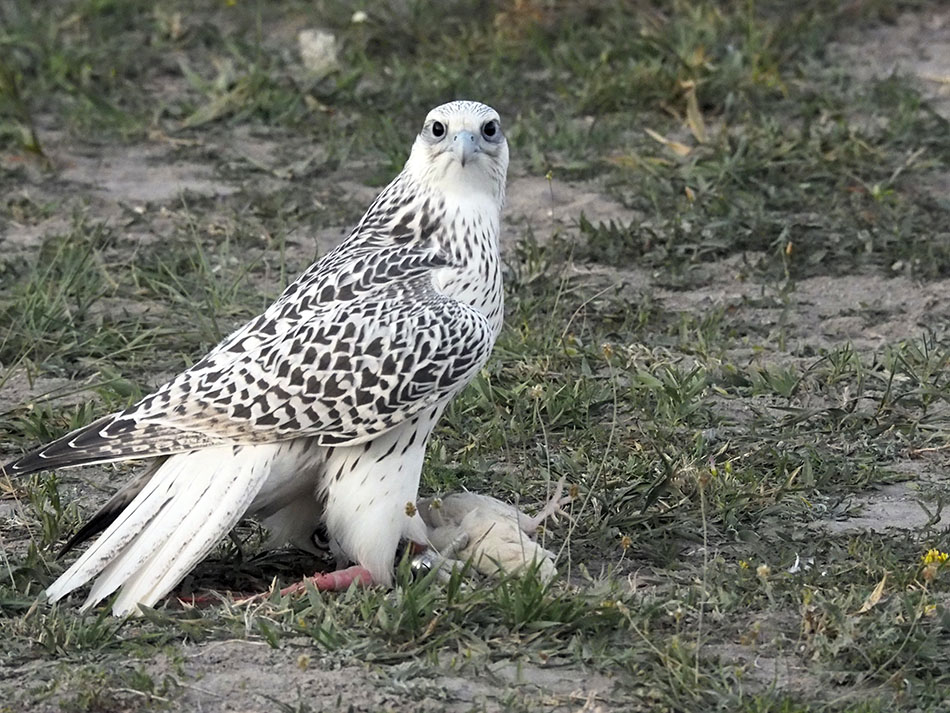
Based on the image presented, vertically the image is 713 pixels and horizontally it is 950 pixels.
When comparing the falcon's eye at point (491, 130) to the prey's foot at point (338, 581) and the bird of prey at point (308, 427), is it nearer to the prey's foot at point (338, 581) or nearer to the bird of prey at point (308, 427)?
the bird of prey at point (308, 427)

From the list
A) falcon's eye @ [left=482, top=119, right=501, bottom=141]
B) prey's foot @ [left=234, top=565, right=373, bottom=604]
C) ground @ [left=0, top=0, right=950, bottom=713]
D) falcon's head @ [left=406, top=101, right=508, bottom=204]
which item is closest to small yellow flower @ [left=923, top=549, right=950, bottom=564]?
ground @ [left=0, top=0, right=950, bottom=713]

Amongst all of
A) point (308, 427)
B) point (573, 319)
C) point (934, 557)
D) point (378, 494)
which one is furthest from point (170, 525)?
point (573, 319)

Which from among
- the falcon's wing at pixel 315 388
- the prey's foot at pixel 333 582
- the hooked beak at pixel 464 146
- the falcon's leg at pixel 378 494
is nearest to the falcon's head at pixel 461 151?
the hooked beak at pixel 464 146

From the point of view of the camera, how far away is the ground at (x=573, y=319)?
13.8ft

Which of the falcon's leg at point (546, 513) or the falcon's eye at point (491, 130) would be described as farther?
the falcon's eye at point (491, 130)

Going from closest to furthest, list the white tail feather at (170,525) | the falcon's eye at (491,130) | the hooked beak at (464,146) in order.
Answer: the white tail feather at (170,525) < the hooked beak at (464,146) < the falcon's eye at (491,130)

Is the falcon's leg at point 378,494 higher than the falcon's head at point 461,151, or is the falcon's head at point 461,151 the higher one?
the falcon's head at point 461,151

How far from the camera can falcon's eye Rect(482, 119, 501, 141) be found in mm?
5124

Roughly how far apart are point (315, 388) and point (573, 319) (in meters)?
1.91

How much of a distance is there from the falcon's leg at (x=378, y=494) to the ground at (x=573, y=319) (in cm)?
→ 26

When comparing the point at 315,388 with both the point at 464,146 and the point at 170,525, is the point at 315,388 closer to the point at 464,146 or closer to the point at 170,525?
the point at 170,525

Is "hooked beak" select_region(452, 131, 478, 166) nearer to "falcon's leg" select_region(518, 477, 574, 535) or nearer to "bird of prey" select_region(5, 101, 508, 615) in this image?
"bird of prey" select_region(5, 101, 508, 615)

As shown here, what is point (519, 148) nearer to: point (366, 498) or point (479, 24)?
point (479, 24)

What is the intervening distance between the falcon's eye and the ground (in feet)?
2.79
